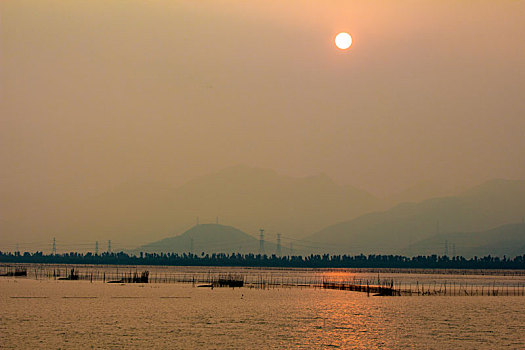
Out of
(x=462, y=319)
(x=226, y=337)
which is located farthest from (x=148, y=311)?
(x=462, y=319)

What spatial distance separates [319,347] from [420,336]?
501 inches

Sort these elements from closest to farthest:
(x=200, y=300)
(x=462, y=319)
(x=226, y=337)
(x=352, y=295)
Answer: (x=226, y=337) → (x=462, y=319) → (x=200, y=300) → (x=352, y=295)

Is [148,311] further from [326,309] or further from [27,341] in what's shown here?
[27,341]

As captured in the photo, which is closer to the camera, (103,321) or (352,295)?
(103,321)

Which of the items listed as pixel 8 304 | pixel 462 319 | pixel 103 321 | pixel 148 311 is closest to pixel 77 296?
pixel 8 304

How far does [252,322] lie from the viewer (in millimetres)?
69188

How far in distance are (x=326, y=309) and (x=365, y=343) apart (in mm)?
29490

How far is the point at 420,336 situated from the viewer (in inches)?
2389

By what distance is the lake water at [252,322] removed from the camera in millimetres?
54719

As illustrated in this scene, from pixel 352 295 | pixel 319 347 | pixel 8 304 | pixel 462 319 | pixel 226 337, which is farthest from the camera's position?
pixel 352 295

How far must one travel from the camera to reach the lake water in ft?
180

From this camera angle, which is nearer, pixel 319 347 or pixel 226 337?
pixel 319 347

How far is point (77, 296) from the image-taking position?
10075 cm

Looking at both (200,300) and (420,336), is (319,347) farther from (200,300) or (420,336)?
(200,300)
